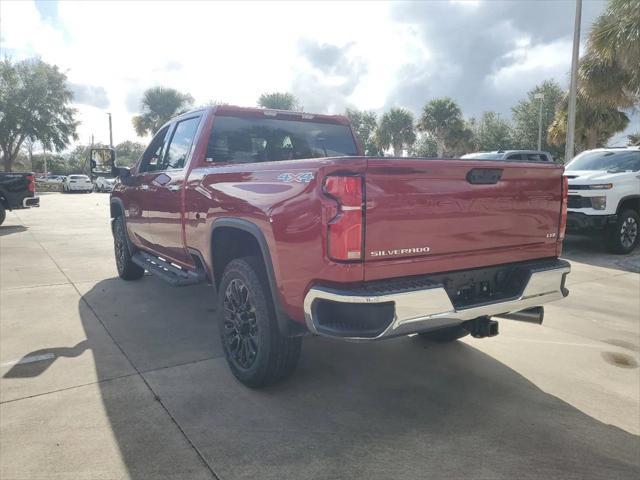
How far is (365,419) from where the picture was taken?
3.03 m

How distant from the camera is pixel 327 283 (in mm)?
2578

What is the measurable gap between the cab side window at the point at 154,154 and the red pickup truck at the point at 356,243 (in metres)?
1.12

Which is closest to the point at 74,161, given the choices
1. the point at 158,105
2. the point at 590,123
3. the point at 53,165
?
the point at 53,165

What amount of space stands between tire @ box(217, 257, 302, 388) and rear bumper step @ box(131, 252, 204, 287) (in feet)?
2.20

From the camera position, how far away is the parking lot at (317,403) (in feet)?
8.48

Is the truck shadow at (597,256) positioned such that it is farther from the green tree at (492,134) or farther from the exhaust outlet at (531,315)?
the green tree at (492,134)

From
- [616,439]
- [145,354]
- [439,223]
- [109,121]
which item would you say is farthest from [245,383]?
[109,121]

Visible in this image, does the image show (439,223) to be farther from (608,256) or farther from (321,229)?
(608,256)

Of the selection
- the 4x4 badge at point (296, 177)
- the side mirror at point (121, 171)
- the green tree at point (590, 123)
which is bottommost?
the 4x4 badge at point (296, 177)

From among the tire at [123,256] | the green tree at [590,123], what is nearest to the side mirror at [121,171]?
the tire at [123,256]

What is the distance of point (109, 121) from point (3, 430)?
47.2 m

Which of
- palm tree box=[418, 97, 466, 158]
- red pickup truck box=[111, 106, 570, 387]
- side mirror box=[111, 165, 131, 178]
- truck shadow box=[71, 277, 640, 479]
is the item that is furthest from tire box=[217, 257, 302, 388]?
palm tree box=[418, 97, 466, 158]

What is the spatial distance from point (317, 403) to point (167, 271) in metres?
2.23

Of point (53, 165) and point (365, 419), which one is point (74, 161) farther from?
point (365, 419)
